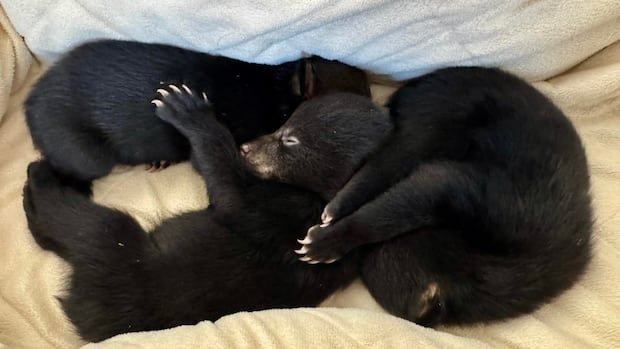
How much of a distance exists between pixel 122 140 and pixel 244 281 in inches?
19.1

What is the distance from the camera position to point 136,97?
5.40 feet

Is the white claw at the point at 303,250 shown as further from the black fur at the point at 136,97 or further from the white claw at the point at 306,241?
the black fur at the point at 136,97

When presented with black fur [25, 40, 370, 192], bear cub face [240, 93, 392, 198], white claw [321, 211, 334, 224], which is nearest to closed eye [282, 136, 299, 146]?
bear cub face [240, 93, 392, 198]

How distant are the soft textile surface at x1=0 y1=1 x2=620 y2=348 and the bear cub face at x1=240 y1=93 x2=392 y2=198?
204 millimetres

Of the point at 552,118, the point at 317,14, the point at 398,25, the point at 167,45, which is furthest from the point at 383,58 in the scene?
the point at 167,45

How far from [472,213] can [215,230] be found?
0.59m

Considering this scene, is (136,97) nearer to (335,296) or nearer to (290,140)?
(290,140)

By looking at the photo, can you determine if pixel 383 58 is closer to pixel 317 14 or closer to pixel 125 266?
pixel 317 14

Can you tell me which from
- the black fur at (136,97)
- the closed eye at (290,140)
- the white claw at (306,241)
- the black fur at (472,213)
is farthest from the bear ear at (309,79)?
the white claw at (306,241)

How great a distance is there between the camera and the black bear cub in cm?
146

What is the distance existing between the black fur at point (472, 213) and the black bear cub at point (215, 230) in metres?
0.07

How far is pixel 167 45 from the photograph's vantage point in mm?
1731

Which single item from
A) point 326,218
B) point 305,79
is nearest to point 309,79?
point 305,79

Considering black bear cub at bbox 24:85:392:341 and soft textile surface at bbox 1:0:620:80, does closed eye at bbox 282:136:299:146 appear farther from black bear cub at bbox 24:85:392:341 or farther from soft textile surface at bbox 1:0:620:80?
soft textile surface at bbox 1:0:620:80
